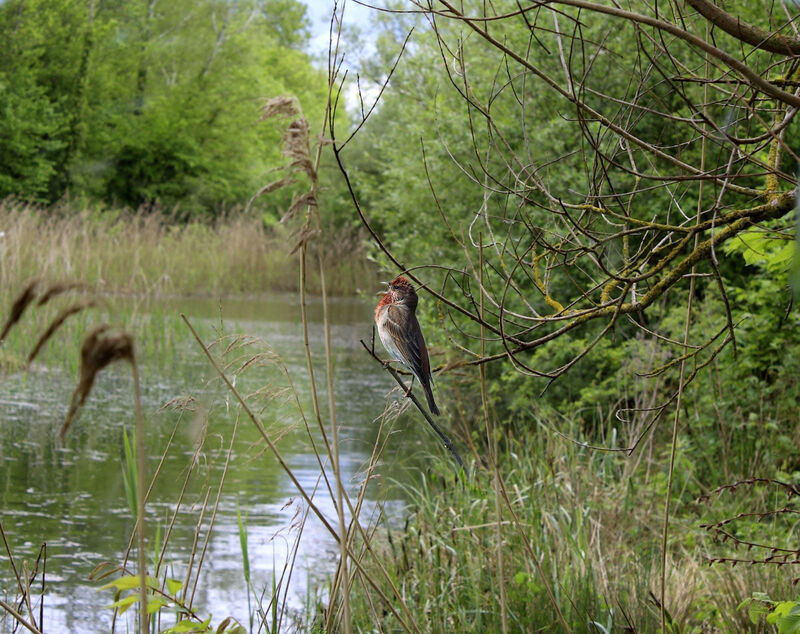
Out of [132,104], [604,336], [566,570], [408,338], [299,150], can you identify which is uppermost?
[132,104]

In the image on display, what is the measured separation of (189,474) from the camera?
2.94m

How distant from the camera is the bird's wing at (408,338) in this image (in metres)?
2.79

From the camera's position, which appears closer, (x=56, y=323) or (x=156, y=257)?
(x=56, y=323)

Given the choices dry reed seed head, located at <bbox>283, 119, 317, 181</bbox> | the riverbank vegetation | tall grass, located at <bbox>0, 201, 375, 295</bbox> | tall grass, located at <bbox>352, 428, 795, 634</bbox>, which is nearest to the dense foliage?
tall grass, located at <bbox>0, 201, 375, 295</bbox>

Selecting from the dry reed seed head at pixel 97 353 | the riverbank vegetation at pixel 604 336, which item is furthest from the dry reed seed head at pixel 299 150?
the dry reed seed head at pixel 97 353

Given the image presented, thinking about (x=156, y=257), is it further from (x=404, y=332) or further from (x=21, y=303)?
(x=21, y=303)

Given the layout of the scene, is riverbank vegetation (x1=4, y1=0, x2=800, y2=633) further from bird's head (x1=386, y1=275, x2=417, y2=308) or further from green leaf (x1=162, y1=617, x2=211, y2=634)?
green leaf (x1=162, y1=617, x2=211, y2=634)

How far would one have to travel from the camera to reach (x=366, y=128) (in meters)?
23.2

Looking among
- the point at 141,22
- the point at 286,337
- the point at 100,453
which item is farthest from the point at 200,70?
the point at 100,453

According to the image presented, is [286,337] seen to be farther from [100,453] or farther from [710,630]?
[710,630]

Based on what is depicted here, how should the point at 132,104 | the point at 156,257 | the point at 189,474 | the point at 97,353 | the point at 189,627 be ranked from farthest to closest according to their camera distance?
the point at 132,104 < the point at 156,257 < the point at 189,474 < the point at 189,627 < the point at 97,353

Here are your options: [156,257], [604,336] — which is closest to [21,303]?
[604,336]

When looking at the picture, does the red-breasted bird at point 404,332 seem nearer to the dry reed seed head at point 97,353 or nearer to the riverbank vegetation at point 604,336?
the riverbank vegetation at point 604,336

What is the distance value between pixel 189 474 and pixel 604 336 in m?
5.60
